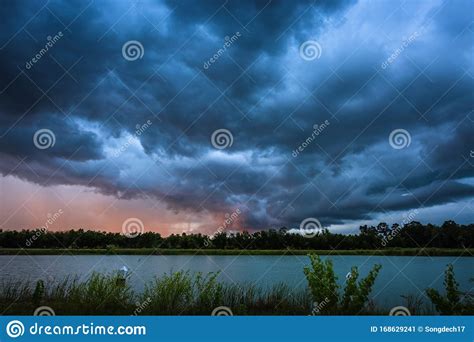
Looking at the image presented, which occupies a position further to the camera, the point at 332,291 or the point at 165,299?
the point at 165,299

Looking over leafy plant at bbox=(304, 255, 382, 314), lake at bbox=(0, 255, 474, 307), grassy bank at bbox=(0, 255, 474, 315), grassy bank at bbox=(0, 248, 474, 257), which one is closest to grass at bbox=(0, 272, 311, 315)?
grassy bank at bbox=(0, 255, 474, 315)

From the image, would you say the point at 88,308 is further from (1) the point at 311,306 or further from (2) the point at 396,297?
(2) the point at 396,297

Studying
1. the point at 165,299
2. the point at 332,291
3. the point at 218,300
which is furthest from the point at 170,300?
the point at 332,291

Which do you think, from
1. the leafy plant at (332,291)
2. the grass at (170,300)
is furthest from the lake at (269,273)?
the leafy plant at (332,291)

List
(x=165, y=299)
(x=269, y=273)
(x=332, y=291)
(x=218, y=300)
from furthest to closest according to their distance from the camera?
(x=269, y=273), (x=218, y=300), (x=165, y=299), (x=332, y=291)

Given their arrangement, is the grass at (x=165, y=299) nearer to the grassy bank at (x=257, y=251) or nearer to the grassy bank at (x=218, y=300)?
the grassy bank at (x=218, y=300)

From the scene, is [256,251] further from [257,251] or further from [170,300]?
[170,300]

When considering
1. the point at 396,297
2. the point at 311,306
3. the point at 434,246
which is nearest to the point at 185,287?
the point at 311,306

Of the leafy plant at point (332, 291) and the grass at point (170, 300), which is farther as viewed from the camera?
the grass at point (170, 300)

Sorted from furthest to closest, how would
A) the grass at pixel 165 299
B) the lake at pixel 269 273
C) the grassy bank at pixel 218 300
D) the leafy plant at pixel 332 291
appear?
1. the lake at pixel 269 273
2. the grass at pixel 165 299
3. the leafy plant at pixel 332 291
4. the grassy bank at pixel 218 300

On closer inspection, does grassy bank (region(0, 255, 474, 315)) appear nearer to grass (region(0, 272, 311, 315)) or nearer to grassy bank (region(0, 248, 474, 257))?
grass (region(0, 272, 311, 315))

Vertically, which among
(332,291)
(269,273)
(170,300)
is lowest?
(170,300)
